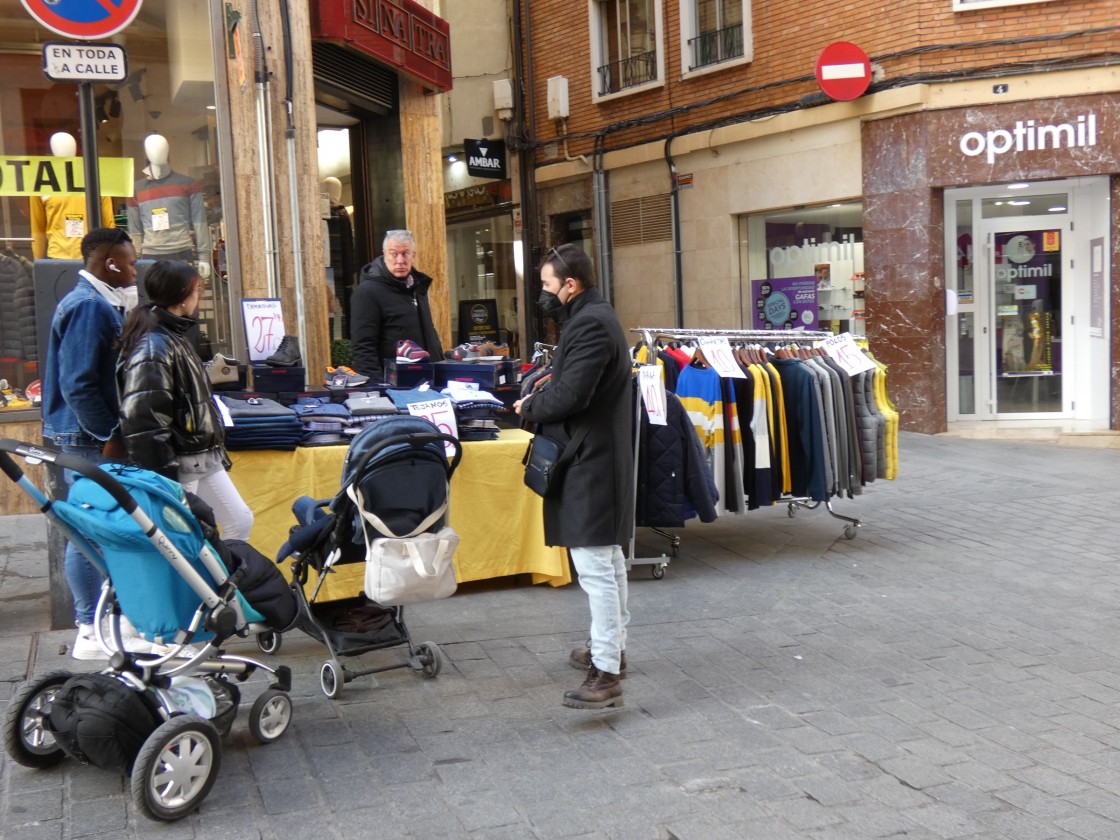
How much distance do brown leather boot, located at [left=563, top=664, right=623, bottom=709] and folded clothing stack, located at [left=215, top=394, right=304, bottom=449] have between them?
2189 mm

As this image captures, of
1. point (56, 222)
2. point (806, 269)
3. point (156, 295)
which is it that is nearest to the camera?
point (156, 295)

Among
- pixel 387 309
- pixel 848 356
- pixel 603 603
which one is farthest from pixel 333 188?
pixel 603 603

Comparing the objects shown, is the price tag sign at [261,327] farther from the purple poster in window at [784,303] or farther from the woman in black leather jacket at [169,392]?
the purple poster in window at [784,303]

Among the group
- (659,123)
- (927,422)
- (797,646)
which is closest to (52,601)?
(797,646)

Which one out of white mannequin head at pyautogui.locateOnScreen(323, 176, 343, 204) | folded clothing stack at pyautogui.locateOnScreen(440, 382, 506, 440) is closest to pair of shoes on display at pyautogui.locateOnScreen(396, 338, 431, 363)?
folded clothing stack at pyautogui.locateOnScreen(440, 382, 506, 440)

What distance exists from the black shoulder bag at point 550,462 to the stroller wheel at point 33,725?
6.47ft

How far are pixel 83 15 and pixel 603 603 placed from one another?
12.3ft

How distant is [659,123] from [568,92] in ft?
7.81

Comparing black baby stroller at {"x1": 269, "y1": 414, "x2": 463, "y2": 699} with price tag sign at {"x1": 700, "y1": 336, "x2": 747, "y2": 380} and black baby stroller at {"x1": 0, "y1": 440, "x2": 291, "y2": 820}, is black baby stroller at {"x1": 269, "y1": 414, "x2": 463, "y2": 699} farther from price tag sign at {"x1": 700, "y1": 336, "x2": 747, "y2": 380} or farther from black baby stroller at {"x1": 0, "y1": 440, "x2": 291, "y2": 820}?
price tag sign at {"x1": 700, "y1": 336, "x2": 747, "y2": 380}

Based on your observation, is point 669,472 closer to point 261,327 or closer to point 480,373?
point 480,373

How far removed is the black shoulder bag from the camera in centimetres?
494

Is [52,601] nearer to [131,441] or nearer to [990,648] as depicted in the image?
[131,441]

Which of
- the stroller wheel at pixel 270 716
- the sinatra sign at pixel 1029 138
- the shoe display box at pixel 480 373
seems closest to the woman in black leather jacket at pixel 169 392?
the stroller wheel at pixel 270 716

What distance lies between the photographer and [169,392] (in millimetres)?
4965
